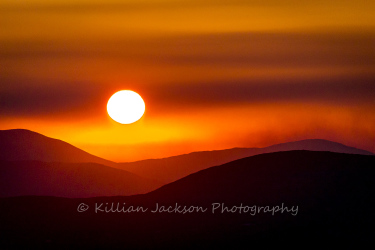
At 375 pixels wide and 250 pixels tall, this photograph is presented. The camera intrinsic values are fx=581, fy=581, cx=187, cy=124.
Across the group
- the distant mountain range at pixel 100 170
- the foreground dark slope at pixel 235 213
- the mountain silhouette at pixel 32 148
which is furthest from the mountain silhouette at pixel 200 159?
the mountain silhouette at pixel 32 148

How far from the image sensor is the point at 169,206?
111ft

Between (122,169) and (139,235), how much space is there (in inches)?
609

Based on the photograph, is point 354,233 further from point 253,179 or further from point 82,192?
point 82,192

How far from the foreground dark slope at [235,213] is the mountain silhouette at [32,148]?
28273 mm

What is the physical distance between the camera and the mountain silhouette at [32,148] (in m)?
65.5

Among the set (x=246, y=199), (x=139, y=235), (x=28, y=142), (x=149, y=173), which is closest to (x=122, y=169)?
(x=149, y=173)

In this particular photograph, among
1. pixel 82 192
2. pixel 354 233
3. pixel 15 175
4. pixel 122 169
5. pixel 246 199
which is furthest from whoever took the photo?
pixel 15 175

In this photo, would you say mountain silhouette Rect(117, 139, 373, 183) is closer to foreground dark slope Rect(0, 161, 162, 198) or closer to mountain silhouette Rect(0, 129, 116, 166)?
foreground dark slope Rect(0, 161, 162, 198)

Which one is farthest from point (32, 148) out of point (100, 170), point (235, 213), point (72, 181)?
point (235, 213)

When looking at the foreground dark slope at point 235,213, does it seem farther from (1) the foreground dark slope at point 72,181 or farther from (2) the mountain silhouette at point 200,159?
(1) the foreground dark slope at point 72,181

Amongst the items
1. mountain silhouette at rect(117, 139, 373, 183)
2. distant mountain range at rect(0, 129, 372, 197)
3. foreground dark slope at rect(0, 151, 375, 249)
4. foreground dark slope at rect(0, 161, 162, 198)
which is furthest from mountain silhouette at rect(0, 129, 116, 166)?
foreground dark slope at rect(0, 151, 375, 249)

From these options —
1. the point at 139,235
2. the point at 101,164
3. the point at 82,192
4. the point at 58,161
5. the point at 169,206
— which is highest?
the point at 58,161

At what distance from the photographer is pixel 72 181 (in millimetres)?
49625

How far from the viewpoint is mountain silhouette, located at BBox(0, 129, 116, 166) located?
2579 inches
